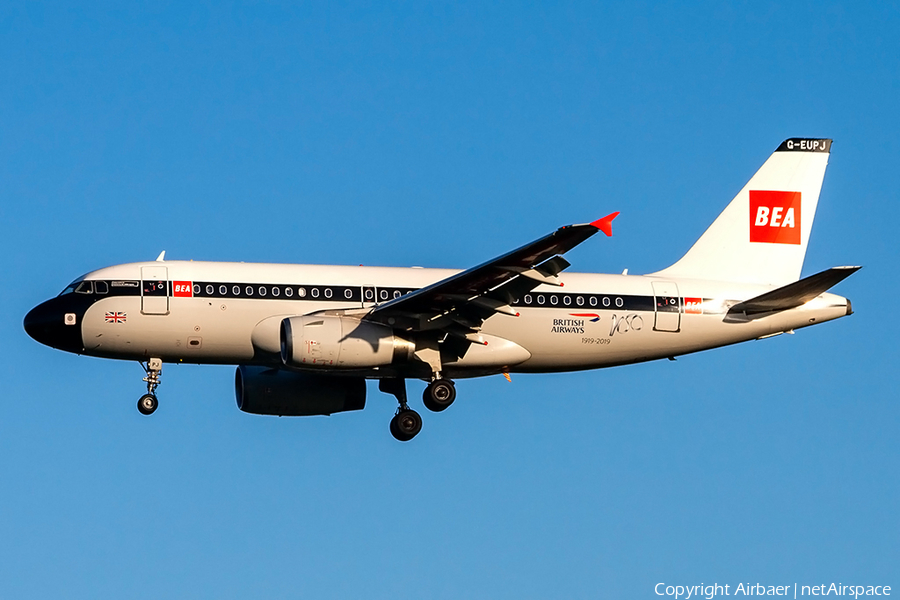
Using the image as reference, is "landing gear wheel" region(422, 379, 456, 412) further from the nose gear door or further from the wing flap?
the nose gear door

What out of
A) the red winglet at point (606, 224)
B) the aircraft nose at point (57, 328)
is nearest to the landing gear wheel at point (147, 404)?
the aircraft nose at point (57, 328)

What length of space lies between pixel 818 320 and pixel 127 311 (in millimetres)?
18900

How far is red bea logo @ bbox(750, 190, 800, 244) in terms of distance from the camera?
38.2 m

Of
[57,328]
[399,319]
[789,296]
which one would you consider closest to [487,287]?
[399,319]

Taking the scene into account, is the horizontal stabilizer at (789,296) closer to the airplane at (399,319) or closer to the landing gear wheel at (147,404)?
the airplane at (399,319)

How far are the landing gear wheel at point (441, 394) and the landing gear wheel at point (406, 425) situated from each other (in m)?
1.16

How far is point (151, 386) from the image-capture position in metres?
33.6

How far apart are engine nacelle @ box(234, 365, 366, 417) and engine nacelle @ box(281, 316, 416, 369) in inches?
187

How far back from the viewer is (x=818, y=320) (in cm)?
3588

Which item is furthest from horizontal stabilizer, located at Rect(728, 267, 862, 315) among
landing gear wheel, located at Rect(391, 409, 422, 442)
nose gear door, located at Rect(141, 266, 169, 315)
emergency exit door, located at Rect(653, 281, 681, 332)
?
nose gear door, located at Rect(141, 266, 169, 315)

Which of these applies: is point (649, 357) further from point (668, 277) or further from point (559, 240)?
point (559, 240)

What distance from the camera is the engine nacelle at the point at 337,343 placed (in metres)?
31.3

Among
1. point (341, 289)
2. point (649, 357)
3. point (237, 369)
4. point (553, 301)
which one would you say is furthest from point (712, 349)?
point (237, 369)

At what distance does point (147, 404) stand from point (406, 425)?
22.6 feet
